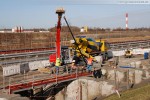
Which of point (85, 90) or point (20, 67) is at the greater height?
point (20, 67)

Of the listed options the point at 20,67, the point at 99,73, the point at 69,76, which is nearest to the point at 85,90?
the point at 69,76

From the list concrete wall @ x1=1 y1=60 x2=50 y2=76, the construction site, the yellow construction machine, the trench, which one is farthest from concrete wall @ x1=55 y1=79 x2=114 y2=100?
the yellow construction machine

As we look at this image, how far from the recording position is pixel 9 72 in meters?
23.8

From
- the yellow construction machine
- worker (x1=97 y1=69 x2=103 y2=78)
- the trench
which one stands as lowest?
the trench

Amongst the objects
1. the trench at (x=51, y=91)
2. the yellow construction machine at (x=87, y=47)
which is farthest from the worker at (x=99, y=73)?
the trench at (x=51, y=91)

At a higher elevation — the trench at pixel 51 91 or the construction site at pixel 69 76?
the construction site at pixel 69 76

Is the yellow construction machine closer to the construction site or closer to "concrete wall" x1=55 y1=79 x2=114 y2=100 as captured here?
the construction site

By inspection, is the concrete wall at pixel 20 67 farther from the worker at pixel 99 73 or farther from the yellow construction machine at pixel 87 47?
the worker at pixel 99 73

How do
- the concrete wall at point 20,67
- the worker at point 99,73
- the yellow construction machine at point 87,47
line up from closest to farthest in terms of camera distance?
the concrete wall at point 20,67, the worker at point 99,73, the yellow construction machine at point 87,47

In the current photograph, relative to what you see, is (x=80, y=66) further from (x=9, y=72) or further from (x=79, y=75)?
(x=9, y=72)

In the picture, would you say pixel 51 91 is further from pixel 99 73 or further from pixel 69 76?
pixel 99 73

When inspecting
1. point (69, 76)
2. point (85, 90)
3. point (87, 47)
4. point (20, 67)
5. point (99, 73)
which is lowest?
Result: point (85, 90)

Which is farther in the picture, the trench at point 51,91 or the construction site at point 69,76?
the trench at point 51,91

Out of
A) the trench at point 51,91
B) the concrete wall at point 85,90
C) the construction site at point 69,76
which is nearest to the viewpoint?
the construction site at point 69,76
